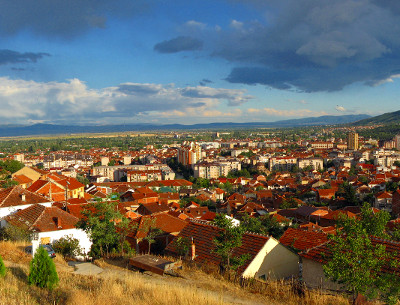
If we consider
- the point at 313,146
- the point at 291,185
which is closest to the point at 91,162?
the point at 291,185

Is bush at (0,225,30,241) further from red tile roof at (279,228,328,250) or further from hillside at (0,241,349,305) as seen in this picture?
red tile roof at (279,228,328,250)

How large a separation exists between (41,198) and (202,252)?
490 inches

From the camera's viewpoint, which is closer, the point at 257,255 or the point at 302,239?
the point at 257,255

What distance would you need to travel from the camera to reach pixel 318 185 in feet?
167

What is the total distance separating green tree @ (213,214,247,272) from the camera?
7945 mm

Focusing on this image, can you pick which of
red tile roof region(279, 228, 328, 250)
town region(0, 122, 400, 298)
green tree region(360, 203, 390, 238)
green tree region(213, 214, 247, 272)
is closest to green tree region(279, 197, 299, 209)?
town region(0, 122, 400, 298)

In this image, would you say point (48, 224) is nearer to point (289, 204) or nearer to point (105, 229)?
point (105, 229)

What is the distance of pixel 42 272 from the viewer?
577 cm

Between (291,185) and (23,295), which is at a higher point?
(23,295)

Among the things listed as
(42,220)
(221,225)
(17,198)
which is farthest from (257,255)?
(17,198)

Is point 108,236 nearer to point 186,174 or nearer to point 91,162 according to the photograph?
point 186,174

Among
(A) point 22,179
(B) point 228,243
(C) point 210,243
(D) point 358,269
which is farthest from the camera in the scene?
(A) point 22,179

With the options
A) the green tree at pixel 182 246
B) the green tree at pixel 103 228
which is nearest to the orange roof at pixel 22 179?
the green tree at pixel 103 228

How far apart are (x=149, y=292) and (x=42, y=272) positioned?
1.76 meters
